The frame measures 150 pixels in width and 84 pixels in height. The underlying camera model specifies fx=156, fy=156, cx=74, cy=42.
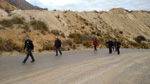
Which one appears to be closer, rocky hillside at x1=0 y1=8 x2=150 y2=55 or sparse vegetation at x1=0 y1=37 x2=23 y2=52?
sparse vegetation at x1=0 y1=37 x2=23 y2=52

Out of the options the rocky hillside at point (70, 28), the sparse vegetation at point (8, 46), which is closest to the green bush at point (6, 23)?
the rocky hillside at point (70, 28)

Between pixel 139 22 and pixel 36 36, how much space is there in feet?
133

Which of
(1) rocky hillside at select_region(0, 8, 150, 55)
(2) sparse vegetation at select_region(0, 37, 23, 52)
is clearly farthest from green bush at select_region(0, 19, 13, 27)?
(2) sparse vegetation at select_region(0, 37, 23, 52)

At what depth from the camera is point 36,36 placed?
21.4 m

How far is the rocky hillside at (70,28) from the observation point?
64.1 ft

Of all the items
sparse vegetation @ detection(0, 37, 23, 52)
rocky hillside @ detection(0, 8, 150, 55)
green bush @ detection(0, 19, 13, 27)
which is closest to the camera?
sparse vegetation @ detection(0, 37, 23, 52)

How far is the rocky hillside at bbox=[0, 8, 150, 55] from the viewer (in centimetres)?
1953

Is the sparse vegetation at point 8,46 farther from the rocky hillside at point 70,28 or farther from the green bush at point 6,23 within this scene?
the green bush at point 6,23

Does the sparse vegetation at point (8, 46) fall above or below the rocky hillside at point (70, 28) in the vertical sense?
below

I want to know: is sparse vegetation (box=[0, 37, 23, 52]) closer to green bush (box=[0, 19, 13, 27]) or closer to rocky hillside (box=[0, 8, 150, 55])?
rocky hillside (box=[0, 8, 150, 55])

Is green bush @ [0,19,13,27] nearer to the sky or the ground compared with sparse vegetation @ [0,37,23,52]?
nearer to the sky

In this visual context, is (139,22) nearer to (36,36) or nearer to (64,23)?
(64,23)

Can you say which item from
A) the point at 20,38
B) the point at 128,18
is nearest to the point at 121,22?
the point at 128,18

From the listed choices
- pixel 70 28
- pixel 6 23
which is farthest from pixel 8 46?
pixel 70 28
